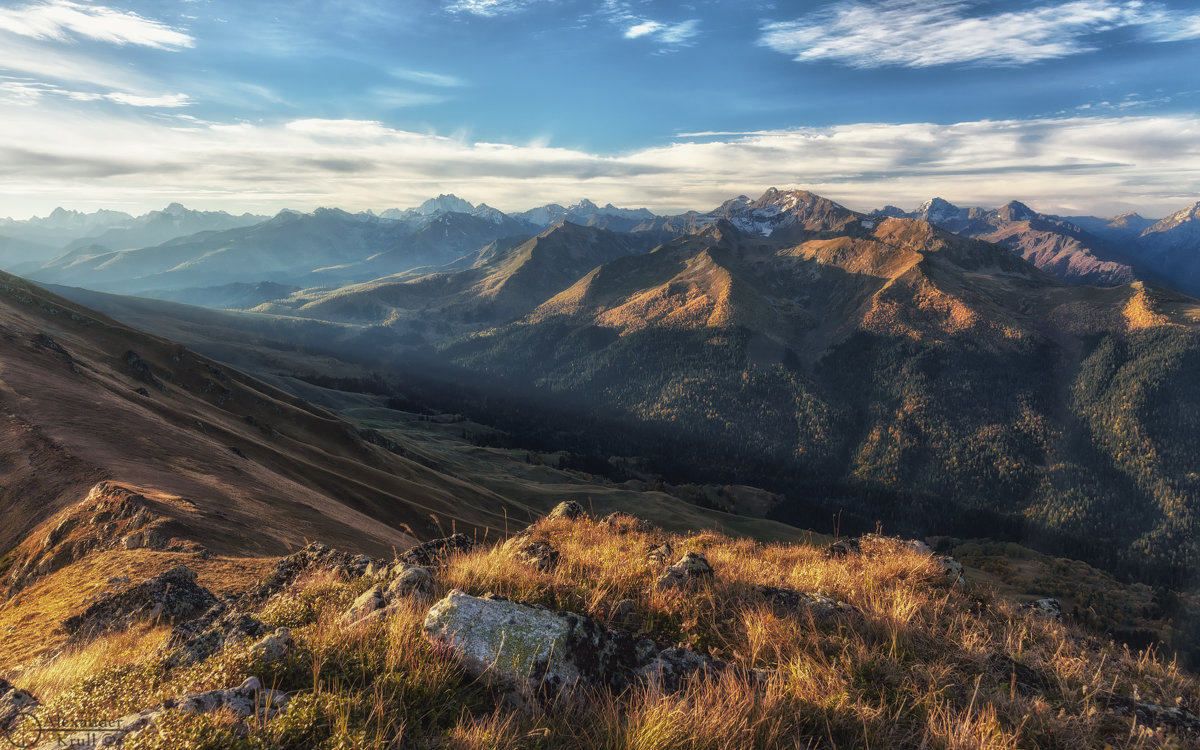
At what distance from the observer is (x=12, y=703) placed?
635 centimetres

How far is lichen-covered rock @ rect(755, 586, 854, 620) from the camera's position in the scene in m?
8.55

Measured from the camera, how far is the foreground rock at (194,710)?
470 cm

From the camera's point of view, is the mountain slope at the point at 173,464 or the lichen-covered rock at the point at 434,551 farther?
the mountain slope at the point at 173,464

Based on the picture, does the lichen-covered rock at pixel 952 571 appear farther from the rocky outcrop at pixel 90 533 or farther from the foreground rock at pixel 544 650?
the rocky outcrop at pixel 90 533

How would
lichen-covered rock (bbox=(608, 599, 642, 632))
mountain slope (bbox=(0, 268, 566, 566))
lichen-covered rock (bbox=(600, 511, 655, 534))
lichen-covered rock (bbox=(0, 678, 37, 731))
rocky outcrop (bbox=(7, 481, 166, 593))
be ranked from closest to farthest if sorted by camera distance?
1. lichen-covered rock (bbox=(0, 678, 37, 731))
2. lichen-covered rock (bbox=(608, 599, 642, 632))
3. rocky outcrop (bbox=(7, 481, 166, 593))
4. lichen-covered rock (bbox=(600, 511, 655, 534))
5. mountain slope (bbox=(0, 268, 566, 566))

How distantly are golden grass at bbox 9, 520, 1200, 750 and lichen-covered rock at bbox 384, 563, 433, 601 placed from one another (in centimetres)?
34

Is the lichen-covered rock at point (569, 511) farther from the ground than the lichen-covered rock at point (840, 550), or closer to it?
closer to it

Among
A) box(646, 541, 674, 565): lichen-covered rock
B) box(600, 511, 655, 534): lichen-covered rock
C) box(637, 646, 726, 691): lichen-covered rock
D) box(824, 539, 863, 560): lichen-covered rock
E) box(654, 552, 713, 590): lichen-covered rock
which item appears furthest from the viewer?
box(600, 511, 655, 534): lichen-covered rock

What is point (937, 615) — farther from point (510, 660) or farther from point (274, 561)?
point (274, 561)

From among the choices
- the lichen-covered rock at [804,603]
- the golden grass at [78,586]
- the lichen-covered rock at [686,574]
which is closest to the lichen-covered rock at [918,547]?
the lichen-covered rock at [804,603]

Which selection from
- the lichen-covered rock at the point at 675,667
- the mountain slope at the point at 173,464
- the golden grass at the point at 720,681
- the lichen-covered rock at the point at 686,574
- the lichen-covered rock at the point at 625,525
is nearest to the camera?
the golden grass at the point at 720,681

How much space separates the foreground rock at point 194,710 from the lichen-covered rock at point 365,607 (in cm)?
160

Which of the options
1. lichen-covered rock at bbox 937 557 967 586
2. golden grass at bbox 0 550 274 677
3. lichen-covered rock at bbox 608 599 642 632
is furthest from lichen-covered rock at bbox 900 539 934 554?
golden grass at bbox 0 550 274 677

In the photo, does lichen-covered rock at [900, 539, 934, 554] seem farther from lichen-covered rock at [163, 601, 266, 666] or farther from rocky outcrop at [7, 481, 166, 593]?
rocky outcrop at [7, 481, 166, 593]
